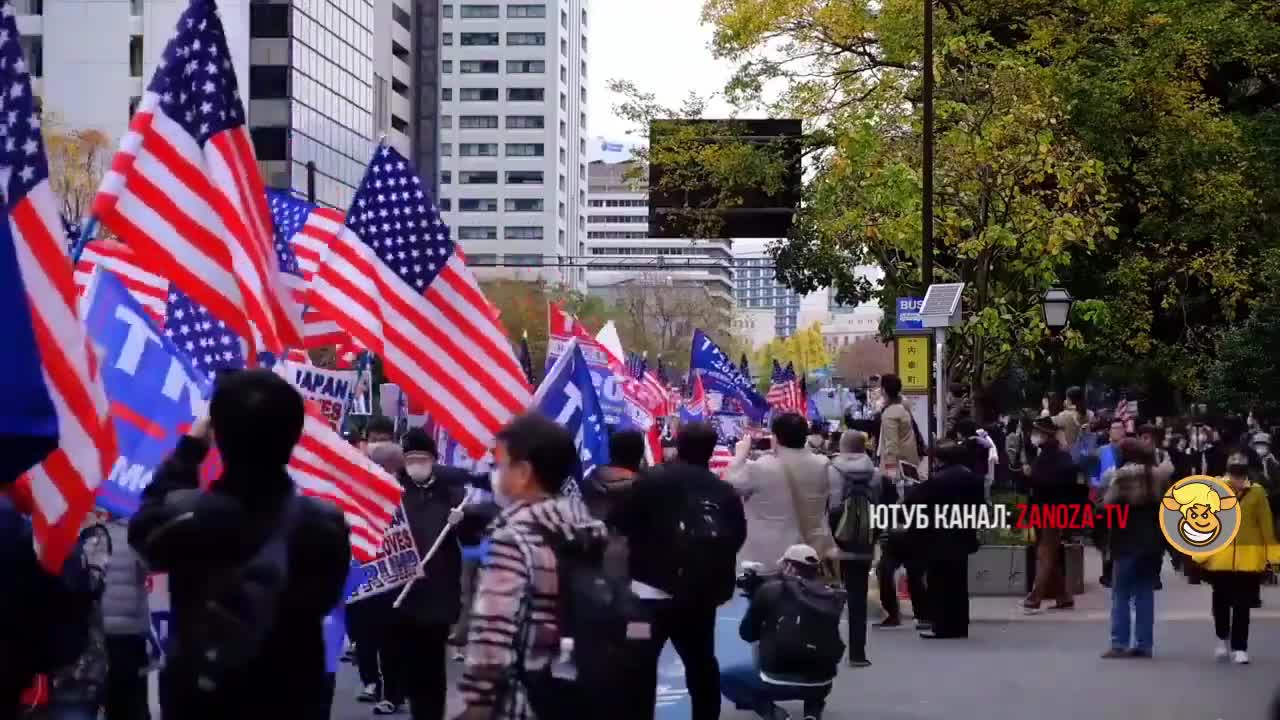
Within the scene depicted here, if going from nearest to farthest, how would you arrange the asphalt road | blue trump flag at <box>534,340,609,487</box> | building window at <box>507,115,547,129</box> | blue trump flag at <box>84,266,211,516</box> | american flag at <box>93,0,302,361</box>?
american flag at <box>93,0,302,361</box>
blue trump flag at <box>84,266,211,516</box>
the asphalt road
blue trump flag at <box>534,340,609,487</box>
building window at <box>507,115,547,129</box>

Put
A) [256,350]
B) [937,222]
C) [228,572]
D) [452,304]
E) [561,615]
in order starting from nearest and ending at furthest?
[228,572] < [561,615] < [256,350] < [452,304] < [937,222]

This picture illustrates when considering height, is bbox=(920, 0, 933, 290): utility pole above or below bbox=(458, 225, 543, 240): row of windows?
below

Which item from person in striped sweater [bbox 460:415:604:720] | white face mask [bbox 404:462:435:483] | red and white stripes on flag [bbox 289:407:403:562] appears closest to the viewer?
person in striped sweater [bbox 460:415:604:720]

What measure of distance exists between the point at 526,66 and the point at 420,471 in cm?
15255

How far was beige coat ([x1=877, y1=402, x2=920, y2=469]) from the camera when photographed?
19.3 metres

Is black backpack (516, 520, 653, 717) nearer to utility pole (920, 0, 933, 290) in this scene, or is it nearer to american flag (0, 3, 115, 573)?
american flag (0, 3, 115, 573)

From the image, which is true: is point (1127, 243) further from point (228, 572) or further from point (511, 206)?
point (511, 206)

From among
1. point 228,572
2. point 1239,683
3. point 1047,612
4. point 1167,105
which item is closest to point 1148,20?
point 1167,105

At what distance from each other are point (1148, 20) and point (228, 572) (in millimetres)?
33326

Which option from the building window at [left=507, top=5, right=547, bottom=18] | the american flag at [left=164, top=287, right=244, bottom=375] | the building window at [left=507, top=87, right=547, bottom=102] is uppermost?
the building window at [left=507, top=5, right=547, bottom=18]

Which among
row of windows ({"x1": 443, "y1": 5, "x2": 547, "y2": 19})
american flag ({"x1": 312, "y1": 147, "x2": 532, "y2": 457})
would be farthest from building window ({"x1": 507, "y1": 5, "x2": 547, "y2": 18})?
american flag ({"x1": 312, "y1": 147, "x2": 532, "y2": 457})

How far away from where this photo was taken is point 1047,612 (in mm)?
19656

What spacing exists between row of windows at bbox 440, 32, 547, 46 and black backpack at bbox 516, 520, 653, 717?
→ 157582 millimetres

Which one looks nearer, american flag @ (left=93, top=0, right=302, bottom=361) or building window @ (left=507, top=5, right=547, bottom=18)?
american flag @ (left=93, top=0, right=302, bottom=361)
